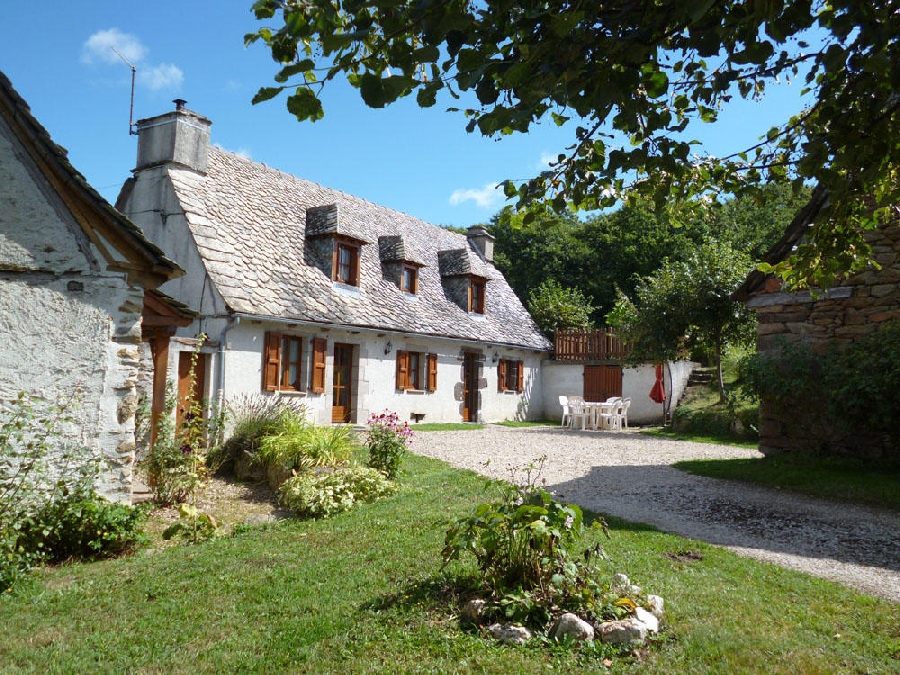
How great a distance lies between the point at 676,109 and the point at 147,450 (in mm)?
7187

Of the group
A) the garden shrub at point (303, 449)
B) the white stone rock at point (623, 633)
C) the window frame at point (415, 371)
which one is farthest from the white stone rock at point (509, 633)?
the window frame at point (415, 371)

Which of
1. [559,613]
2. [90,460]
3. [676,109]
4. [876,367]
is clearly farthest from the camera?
[876,367]

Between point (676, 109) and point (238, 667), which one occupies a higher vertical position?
point (676, 109)

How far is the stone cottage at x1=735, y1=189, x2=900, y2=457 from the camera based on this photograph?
9.49 m

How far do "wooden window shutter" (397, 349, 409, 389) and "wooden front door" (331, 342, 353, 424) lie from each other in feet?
5.28

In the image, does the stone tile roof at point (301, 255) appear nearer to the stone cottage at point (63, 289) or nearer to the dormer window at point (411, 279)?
the dormer window at point (411, 279)

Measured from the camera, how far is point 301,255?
50.0 ft

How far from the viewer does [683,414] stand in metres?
17.6

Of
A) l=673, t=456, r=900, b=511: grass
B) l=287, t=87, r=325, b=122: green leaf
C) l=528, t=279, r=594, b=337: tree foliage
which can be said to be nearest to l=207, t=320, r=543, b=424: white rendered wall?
l=528, t=279, r=594, b=337: tree foliage

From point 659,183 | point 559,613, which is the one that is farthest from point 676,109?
point 559,613

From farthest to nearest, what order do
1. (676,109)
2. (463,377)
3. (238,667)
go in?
(463,377), (676,109), (238,667)

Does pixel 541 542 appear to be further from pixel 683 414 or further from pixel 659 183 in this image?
pixel 683 414

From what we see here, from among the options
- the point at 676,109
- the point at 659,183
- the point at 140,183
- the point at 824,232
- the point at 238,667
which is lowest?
the point at 238,667

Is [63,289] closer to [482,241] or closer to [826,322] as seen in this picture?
[826,322]
